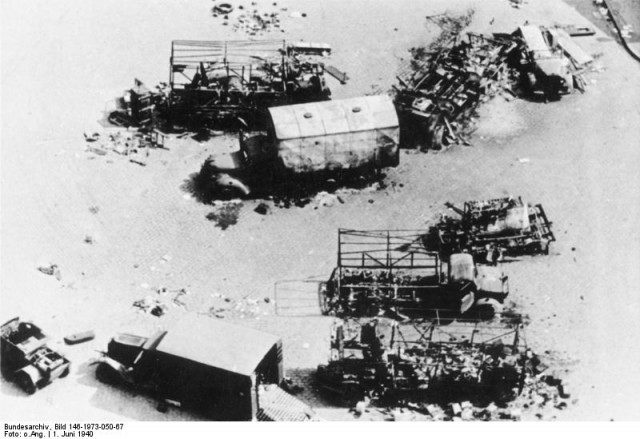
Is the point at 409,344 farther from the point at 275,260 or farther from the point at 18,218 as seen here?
the point at 18,218

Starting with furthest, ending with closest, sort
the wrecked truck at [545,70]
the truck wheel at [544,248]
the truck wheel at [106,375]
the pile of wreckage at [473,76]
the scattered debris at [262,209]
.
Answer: the wrecked truck at [545,70] < the pile of wreckage at [473,76] < the scattered debris at [262,209] < the truck wheel at [544,248] < the truck wheel at [106,375]

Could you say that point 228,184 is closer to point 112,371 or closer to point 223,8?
point 112,371

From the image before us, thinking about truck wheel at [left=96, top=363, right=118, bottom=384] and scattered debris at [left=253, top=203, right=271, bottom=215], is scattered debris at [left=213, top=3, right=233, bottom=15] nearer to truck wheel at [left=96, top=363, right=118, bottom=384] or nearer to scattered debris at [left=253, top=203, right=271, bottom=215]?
scattered debris at [left=253, top=203, right=271, bottom=215]

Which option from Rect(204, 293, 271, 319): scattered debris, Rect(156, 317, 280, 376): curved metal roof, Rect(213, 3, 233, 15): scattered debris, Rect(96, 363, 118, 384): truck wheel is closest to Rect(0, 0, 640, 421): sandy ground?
Rect(204, 293, 271, 319): scattered debris

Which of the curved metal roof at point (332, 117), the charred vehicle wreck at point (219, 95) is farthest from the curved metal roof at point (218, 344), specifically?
the charred vehicle wreck at point (219, 95)

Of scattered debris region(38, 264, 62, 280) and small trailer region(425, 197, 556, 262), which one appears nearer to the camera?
scattered debris region(38, 264, 62, 280)

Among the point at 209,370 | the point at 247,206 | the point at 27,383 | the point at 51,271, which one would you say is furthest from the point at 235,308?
the point at 27,383

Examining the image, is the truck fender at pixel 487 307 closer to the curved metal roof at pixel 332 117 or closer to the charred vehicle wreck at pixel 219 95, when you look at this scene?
the curved metal roof at pixel 332 117
